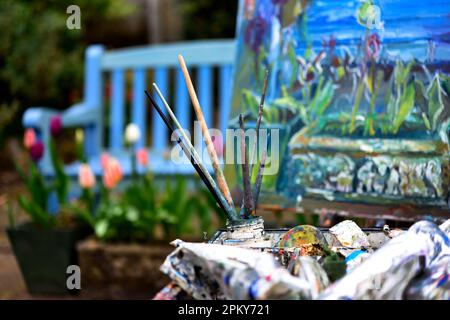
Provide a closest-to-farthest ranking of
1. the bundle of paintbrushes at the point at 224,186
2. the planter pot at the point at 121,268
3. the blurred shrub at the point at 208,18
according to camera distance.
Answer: the bundle of paintbrushes at the point at 224,186 < the planter pot at the point at 121,268 < the blurred shrub at the point at 208,18

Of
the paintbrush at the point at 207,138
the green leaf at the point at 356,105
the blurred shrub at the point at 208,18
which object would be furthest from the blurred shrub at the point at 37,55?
the paintbrush at the point at 207,138

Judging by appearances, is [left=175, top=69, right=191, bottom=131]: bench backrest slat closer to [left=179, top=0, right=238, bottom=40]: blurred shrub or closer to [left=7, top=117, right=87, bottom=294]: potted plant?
[left=7, top=117, right=87, bottom=294]: potted plant

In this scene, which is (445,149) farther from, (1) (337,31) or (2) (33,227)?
(2) (33,227)

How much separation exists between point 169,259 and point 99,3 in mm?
5703

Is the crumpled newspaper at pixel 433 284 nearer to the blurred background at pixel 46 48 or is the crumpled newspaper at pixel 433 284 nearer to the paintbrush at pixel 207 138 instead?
the paintbrush at pixel 207 138

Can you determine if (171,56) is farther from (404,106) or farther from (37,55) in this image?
(404,106)

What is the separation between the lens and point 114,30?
753 cm

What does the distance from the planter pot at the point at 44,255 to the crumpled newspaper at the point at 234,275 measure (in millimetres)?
2061

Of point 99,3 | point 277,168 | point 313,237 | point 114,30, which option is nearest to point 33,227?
point 277,168

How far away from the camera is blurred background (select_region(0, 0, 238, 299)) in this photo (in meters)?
5.75

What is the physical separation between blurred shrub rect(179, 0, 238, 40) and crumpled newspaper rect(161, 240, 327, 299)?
632 cm

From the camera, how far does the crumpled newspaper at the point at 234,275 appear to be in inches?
38.2

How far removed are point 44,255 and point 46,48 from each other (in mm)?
3107
